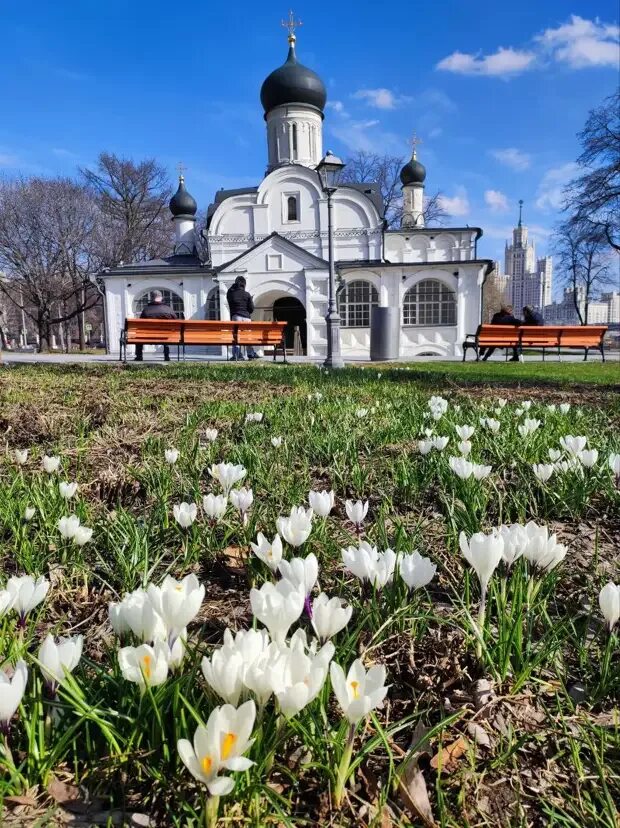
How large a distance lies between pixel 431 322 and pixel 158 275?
1614 cm

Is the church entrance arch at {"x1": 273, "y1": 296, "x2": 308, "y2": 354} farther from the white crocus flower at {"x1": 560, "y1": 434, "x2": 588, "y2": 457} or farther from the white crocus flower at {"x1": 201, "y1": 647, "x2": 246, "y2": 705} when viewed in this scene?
the white crocus flower at {"x1": 201, "y1": 647, "x2": 246, "y2": 705}

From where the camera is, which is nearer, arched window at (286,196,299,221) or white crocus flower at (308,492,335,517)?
white crocus flower at (308,492,335,517)

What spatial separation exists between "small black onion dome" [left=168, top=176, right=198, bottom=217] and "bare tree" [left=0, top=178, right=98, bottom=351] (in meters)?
5.51

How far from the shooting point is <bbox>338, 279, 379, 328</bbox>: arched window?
30875 millimetres

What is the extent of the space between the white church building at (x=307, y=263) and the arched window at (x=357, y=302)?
58 millimetres

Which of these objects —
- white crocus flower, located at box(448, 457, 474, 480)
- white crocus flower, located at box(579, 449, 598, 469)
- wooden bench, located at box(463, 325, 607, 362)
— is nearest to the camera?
white crocus flower, located at box(448, 457, 474, 480)

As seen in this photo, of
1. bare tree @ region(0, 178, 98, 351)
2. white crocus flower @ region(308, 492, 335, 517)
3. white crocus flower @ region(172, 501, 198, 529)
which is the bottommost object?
white crocus flower @ region(172, 501, 198, 529)

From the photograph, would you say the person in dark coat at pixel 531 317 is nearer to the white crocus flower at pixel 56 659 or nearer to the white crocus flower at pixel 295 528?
the white crocus flower at pixel 295 528

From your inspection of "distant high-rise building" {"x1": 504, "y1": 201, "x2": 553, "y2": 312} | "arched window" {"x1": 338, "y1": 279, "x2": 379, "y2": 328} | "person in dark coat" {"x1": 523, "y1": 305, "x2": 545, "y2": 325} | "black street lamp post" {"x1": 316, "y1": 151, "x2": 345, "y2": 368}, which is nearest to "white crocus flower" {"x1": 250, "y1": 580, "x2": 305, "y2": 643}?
"black street lamp post" {"x1": 316, "y1": 151, "x2": 345, "y2": 368}

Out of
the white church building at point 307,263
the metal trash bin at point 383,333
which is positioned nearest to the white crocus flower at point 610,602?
the metal trash bin at point 383,333

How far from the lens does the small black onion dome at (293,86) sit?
33250 mm

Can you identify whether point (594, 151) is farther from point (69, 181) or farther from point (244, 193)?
point (69, 181)

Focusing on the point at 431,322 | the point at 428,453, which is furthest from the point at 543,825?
the point at 431,322

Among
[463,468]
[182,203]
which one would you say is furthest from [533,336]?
[182,203]
